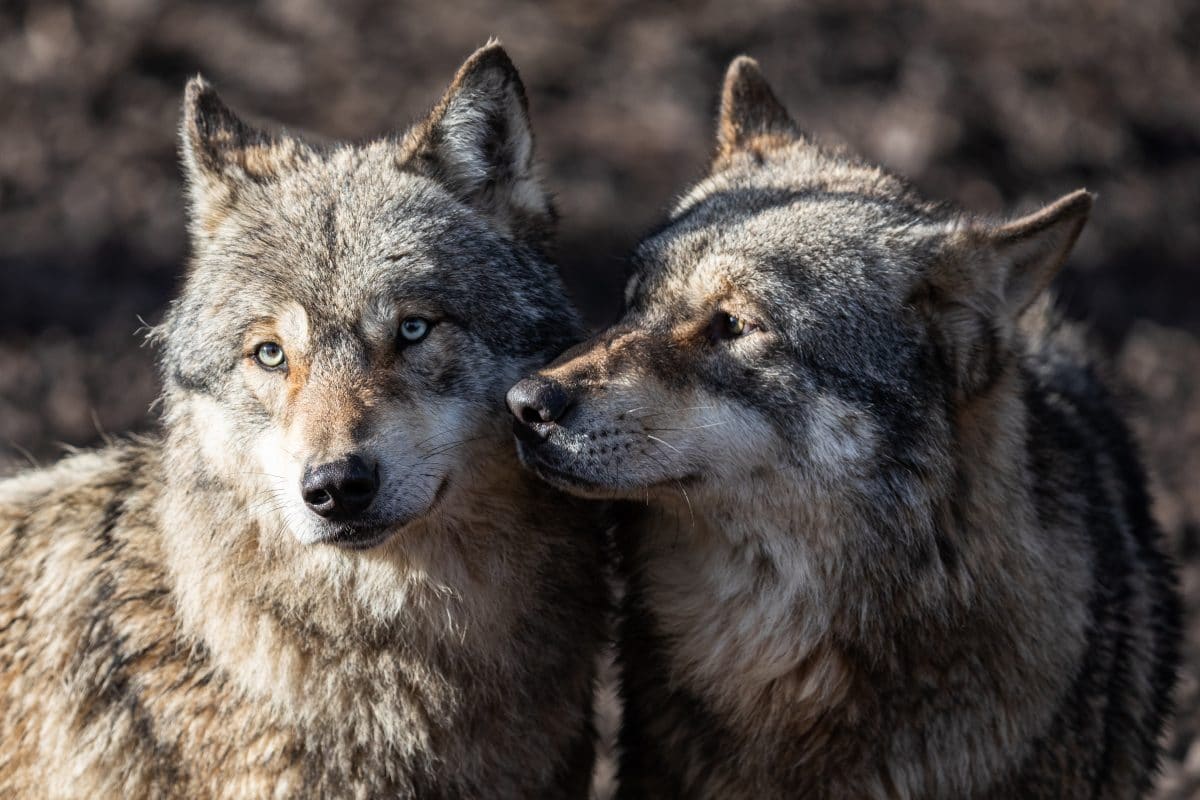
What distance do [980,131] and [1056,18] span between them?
1541 mm

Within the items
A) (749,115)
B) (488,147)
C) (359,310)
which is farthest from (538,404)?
(749,115)

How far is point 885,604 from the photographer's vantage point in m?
4.68

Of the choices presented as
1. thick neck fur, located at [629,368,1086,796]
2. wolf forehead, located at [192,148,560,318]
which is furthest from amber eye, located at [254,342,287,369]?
thick neck fur, located at [629,368,1086,796]

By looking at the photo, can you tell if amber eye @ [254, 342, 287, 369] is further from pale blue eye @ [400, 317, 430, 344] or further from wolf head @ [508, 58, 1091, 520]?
wolf head @ [508, 58, 1091, 520]

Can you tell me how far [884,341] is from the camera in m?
4.71

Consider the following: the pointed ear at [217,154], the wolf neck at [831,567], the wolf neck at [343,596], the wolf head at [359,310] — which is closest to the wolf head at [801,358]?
the wolf neck at [831,567]

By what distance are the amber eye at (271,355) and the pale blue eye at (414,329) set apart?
1.44 feet

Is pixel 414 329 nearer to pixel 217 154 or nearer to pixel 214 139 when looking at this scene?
pixel 217 154

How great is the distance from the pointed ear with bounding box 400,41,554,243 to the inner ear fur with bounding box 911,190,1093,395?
60.6 inches

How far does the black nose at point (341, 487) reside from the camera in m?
4.05

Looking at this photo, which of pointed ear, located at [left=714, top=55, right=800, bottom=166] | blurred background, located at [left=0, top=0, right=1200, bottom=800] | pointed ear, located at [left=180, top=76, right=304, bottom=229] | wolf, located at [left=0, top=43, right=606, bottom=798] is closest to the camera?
wolf, located at [left=0, top=43, right=606, bottom=798]

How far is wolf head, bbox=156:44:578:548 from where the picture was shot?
14.0 feet

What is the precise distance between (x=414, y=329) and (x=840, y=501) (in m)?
1.60

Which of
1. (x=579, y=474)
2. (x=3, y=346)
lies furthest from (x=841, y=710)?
(x=3, y=346)
